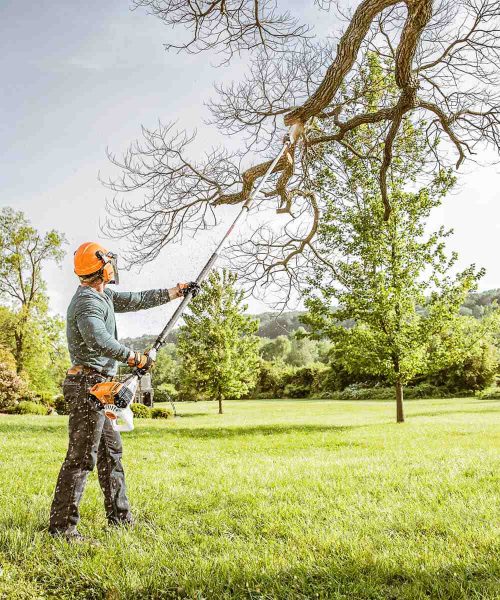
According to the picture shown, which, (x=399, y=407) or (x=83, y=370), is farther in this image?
(x=399, y=407)

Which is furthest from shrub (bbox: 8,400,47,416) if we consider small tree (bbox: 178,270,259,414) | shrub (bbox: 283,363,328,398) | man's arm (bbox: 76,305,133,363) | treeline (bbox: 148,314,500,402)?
shrub (bbox: 283,363,328,398)

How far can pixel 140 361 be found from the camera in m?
3.71

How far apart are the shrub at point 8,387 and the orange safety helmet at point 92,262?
78.6 ft

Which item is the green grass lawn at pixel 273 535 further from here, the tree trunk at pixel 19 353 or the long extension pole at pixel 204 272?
the tree trunk at pixel 19 353

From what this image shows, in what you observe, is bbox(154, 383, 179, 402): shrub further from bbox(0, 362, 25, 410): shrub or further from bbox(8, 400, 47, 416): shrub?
bbox(8, 400, 47, 416): shrub

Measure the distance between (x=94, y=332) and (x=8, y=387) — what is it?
81.1ft

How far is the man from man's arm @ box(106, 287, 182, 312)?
9.5 inches

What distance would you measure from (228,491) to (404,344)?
504 inches

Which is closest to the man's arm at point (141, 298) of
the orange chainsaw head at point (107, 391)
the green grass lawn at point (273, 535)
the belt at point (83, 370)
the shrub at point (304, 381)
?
the belt at point (83, 370)

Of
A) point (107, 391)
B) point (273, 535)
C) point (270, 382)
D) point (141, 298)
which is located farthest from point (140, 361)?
point (270, 382)

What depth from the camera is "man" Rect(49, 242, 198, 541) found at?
12.4 feet

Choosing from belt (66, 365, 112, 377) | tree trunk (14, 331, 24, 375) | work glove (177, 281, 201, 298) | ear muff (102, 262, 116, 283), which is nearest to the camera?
belt (66, 365, 112, 377)

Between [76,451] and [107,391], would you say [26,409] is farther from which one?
[107,391]

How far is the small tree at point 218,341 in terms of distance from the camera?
1164 inches
